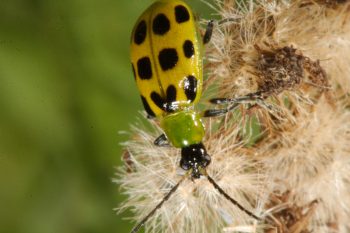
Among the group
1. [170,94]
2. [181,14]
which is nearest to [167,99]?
[170,94]

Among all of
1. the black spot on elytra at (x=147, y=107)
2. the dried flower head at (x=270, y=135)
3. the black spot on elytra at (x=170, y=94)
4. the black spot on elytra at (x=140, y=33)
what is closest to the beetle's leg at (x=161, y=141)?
the dried flower head at (x=270, y=135)

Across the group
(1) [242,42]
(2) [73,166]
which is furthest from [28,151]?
(1) [242,42]

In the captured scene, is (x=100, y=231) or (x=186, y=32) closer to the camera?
(x=186, y=32)

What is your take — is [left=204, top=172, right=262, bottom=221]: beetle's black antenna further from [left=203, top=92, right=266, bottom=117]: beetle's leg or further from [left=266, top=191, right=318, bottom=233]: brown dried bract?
[left=203, top=92, right=266, bottom=117]: beetle's leg

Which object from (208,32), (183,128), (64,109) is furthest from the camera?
(64,109)

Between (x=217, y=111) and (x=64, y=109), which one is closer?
(x=217, y=111)

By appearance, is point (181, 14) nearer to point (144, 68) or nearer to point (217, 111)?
point (144, 68)

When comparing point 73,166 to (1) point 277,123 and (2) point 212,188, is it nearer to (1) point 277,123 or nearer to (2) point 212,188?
(2) point 212,188
